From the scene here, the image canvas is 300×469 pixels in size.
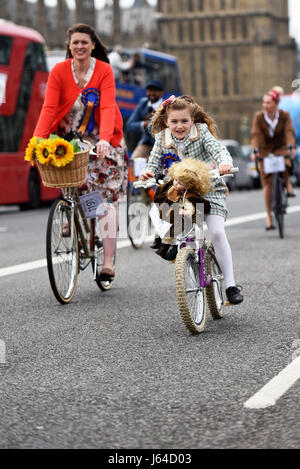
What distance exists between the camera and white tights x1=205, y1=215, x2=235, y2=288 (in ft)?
20.0

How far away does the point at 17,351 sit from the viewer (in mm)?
5570

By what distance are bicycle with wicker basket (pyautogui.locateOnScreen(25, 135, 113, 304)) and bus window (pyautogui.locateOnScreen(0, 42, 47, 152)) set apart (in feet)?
→ 47.1

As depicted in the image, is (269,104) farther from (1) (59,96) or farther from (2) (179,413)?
(2) (179,413)

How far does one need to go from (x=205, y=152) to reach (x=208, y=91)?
114985 millimetres

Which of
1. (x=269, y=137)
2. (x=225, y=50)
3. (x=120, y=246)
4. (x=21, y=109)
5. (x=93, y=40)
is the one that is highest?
(x=225, y=50)

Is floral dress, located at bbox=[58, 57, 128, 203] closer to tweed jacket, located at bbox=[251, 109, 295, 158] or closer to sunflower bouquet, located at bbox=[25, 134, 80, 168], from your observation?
sunflower bouquet, located at bbox=[25, 134, 80, 168]

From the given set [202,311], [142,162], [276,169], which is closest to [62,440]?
[202,311]

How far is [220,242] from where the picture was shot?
20.3 feet

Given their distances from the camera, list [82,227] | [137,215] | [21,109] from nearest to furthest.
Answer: [82,227] < [137,215] < [21,109]

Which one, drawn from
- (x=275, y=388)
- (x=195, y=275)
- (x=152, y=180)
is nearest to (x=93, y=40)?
(x=152, y=180)

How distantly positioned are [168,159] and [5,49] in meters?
16.2

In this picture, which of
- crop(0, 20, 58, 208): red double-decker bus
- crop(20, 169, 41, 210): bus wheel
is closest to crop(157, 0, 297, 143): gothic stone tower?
crop(20, 169, 41, 210): bus wheel

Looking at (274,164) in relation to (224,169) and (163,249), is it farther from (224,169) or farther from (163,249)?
(224,169)

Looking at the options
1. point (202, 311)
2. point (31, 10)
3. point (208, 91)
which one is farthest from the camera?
point (208, 91)
